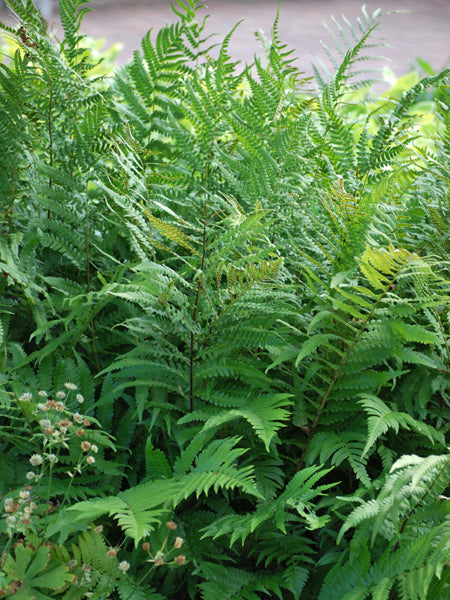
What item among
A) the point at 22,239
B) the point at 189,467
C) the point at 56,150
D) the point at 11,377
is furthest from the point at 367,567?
the point at 56,150

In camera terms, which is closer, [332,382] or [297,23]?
[332,382]

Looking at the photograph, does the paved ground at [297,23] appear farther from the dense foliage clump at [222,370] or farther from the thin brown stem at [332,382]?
the thin brown stem at [332,382]

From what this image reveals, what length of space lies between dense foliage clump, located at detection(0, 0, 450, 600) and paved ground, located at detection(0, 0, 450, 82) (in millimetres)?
5910

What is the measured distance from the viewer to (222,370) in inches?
54.1

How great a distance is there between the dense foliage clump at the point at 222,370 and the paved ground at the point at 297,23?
5.91m

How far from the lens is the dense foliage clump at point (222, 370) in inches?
47.8

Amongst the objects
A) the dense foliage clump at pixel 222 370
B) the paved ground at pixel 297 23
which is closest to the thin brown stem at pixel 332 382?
the dense foliage clump at pixel 222 370

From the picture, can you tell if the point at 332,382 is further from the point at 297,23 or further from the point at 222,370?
the point at 297,23

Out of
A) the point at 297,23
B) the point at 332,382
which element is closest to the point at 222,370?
the point at 332,382

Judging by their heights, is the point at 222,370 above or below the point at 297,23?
below

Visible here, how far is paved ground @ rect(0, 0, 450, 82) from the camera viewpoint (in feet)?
25.8

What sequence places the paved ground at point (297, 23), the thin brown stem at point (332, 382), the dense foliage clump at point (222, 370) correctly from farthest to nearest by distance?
1. the paved ground at point (297, 23)
2. the thin brown stem at point (332, 382)
3. the dense foliage clump at point (222, 370)

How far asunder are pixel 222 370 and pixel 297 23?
8.86 meters

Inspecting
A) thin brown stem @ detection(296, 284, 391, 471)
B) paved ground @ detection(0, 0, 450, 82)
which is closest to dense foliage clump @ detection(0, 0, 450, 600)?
thin brown stem @ detection(296, 284, 391, 471)
